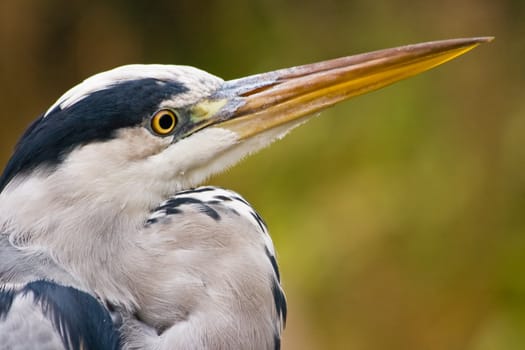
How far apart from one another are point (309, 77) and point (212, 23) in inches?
94.5

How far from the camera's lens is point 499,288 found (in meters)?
3.57

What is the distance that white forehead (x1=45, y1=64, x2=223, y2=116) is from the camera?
1.61 meters

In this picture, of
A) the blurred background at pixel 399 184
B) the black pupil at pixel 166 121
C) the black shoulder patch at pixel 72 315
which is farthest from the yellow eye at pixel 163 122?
the blurred background at pixel 399 184

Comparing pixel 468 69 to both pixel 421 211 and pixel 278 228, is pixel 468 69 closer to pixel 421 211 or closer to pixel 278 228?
pixel 421 211

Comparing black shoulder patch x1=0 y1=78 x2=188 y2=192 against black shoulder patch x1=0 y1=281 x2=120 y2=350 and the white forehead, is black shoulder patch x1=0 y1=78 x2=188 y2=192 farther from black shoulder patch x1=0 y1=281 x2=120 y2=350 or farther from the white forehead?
black shoulder patch x1=0 y1=281 x2=120 y2=350

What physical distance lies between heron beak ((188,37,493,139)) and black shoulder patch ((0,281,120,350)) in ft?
1.33

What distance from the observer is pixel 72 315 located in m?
1.56

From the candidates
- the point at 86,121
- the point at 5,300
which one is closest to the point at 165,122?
the point at 86,121

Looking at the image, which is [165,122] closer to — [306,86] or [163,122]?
[163,122]

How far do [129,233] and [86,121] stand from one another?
8.8 inches

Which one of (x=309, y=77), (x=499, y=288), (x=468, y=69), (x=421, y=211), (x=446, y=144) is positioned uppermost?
(x=309, y=77)

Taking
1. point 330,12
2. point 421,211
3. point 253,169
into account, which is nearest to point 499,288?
point 421,211

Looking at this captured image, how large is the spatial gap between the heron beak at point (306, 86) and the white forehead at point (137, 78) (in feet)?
0.13

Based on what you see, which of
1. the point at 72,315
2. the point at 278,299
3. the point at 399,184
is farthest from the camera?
the point at 399,184
